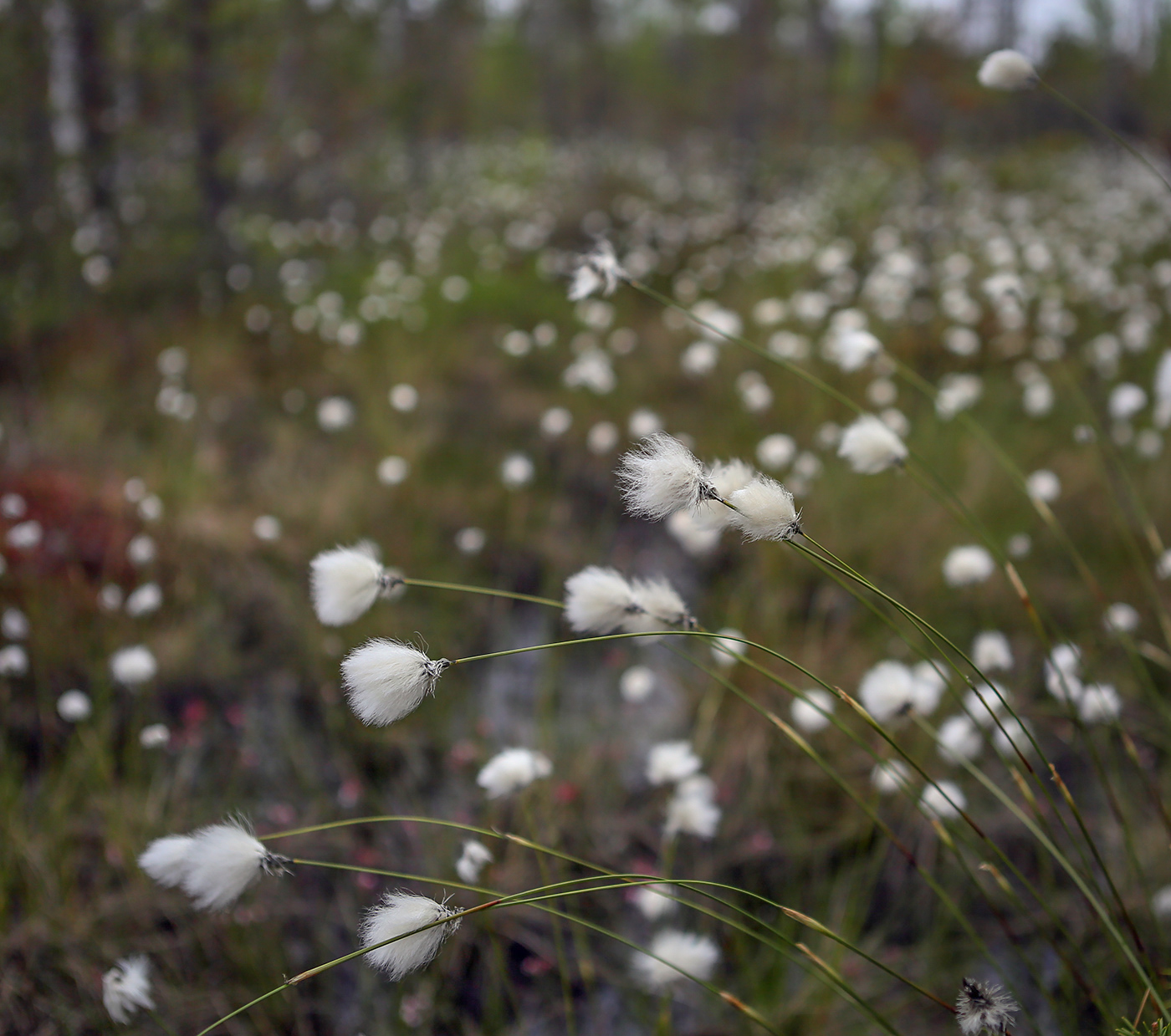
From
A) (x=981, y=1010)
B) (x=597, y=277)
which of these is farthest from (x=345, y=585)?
(x=981, y=1010)

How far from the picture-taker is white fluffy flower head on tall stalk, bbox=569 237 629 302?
1.47 meters

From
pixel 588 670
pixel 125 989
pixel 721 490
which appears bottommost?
pixel 588 670

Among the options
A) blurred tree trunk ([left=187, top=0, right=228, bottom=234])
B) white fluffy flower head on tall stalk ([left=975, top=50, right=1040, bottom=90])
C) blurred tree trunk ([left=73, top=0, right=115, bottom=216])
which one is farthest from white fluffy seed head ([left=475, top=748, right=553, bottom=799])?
blurred tree trunk ([left=73, top=0, right=115, bottom=216])

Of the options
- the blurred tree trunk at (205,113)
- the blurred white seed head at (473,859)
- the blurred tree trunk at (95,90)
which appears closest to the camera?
the blurred white seed head at (473,859)

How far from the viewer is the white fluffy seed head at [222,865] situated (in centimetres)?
100

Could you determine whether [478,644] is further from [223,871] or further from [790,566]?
[223,871]

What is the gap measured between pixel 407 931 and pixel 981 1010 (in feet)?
2.44

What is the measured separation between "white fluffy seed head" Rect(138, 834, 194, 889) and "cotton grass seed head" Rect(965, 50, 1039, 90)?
6.93 feet

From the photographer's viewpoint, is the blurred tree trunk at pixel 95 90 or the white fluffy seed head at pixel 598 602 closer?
the white fluffy seed head at pixel 598 602


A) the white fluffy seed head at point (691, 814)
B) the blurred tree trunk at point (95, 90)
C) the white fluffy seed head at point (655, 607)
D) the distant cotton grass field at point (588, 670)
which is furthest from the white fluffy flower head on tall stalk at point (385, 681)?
the blurred tree trunk at point (95, 90)

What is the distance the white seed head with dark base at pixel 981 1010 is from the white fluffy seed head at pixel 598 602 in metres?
0.66

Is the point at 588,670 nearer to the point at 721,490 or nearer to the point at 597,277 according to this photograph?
the point at 597,277

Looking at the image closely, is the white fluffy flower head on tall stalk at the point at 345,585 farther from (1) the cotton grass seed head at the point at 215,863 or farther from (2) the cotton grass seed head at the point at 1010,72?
(2) the cotton grass seed head at the point at 1010,72

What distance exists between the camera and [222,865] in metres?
1.01
